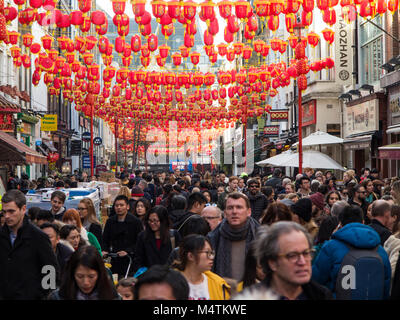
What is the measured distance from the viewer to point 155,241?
27.1ft

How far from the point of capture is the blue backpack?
522 centimetres

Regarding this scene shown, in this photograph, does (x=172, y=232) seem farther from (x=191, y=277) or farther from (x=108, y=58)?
(x=108, y=58)

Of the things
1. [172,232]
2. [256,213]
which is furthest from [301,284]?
[256,213]

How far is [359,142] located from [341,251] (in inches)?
975

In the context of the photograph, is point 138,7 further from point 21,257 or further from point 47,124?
point 47,124

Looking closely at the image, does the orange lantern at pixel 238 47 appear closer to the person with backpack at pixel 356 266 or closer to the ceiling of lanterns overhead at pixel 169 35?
the ceiling of lanterns overhead at pixel 169 35

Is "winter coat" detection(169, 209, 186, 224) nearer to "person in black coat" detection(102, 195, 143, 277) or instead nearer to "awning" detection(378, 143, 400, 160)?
"person in black coat" detection(102, 195, 143, 277)

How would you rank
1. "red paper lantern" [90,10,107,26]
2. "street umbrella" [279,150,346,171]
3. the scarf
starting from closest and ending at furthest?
the scarf → "red paper lantern" [90,10,107,26] → "street umbrella" [279,150,346,171]

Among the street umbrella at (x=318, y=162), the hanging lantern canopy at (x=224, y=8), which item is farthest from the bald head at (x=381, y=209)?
the street umbrella at (x=318, y=162)

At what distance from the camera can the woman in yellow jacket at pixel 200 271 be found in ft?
16.4

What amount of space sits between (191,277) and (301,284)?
1.52 m

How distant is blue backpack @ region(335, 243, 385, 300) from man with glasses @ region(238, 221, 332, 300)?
4.26 ft

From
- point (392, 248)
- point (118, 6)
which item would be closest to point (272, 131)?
point (118, 6)

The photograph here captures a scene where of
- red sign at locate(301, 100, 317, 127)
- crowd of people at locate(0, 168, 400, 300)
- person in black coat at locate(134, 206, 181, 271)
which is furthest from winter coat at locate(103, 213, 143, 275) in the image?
red sign at locate(301, 100, 317, 127)
